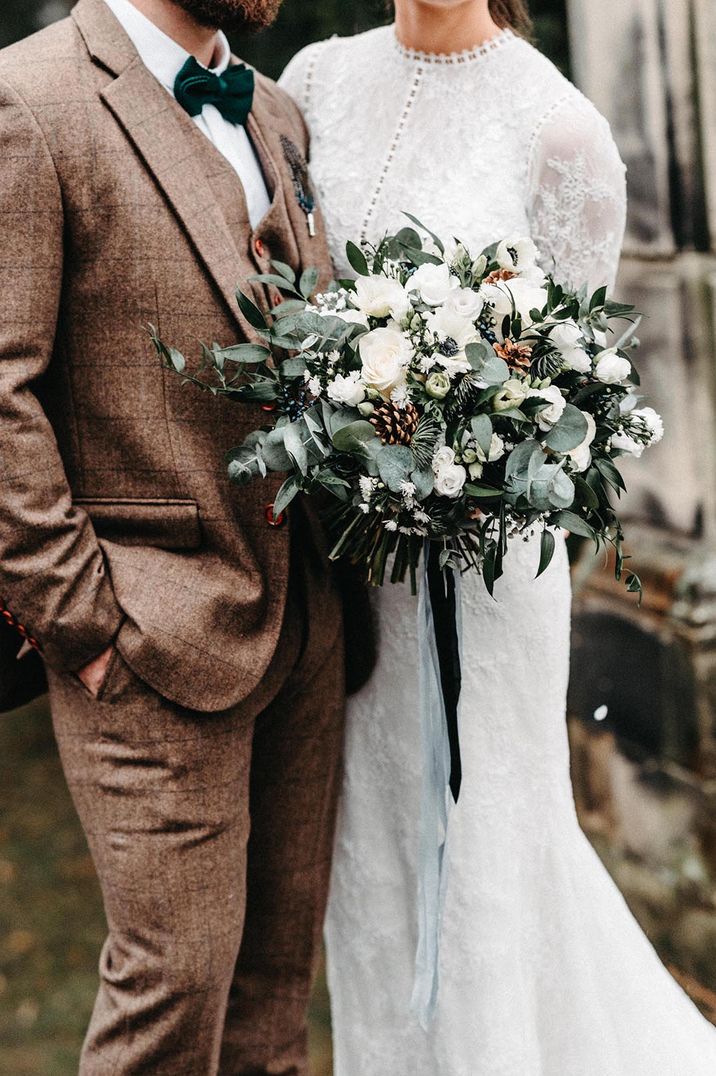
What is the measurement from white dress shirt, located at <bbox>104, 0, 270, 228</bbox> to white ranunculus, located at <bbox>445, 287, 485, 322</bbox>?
49 cm

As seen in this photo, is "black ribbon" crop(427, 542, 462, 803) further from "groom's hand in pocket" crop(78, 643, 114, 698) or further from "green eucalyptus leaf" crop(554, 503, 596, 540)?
"groom's hand in pocket" crop(78, 643, 114, 698)

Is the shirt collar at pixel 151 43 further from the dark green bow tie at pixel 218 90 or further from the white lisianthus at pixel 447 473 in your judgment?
the white lisianthus at pixel 447 473

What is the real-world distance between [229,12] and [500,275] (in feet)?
2.29

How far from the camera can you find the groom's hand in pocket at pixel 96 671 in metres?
2.21

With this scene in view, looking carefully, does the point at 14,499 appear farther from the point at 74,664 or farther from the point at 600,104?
the point at 600,104

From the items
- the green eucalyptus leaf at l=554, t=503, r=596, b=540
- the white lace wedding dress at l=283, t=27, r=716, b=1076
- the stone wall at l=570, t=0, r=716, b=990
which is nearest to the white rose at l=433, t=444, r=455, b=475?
the green eucalyptus leaf at l=554, t=503, r=596, b=540

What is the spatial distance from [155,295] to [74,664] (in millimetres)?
655

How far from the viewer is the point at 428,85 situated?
8.53 ft

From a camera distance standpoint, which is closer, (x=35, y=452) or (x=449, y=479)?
(x=449, y=479)

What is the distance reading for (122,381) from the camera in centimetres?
221

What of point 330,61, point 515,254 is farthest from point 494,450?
point 330,61

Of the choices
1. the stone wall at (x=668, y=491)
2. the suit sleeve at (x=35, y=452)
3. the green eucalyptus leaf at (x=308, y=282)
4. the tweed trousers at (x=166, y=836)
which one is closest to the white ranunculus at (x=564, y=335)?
the green eucalyptus leaf at (x=308, y=282)

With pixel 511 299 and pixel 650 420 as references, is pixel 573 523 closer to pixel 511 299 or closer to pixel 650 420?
pixel 650 420

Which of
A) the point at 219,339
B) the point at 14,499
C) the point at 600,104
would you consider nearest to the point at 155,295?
the point at 219,339
